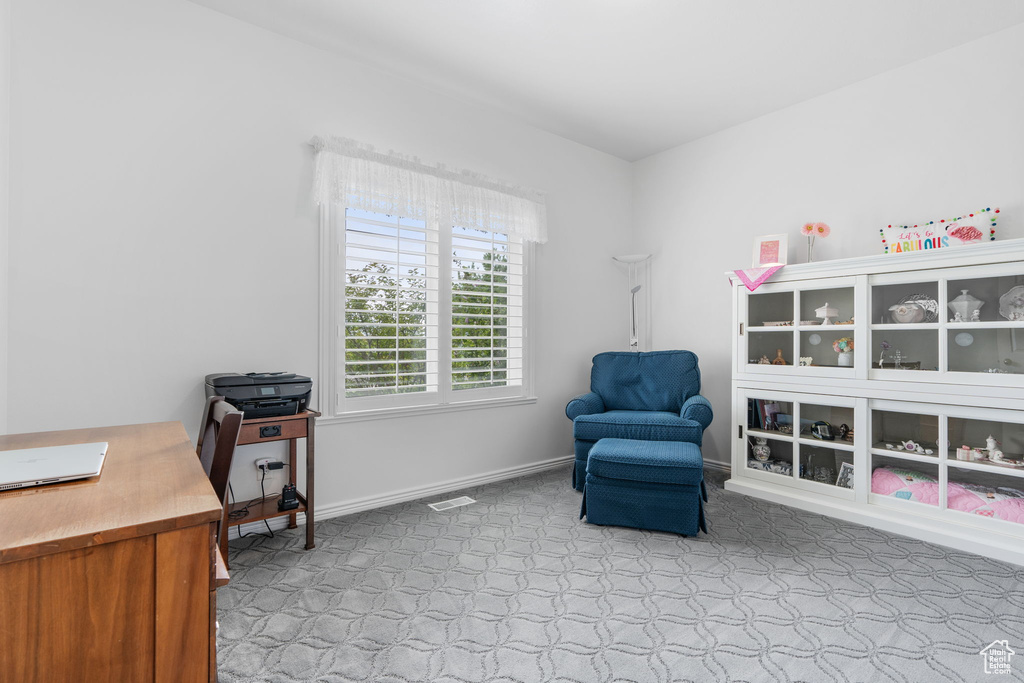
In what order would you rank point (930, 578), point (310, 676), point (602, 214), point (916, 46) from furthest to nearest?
point (602, 214), point (916, 46), point (930, 578), point (310, 676)

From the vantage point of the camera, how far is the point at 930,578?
2189mm

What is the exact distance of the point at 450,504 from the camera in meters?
3.15

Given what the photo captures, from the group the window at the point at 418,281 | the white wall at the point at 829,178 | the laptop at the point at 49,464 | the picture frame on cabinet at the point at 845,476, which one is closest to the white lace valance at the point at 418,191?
the window at the point at 418,281

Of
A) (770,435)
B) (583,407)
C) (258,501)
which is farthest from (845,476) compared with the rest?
(258,501)

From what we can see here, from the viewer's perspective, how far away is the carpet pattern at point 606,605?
1.62 metres

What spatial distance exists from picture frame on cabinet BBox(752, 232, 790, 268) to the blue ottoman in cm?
146

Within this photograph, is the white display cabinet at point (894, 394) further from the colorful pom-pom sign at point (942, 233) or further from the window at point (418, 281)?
the window at point (418, 281)

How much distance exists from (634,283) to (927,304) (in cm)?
216

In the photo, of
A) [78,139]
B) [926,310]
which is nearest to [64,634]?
[78,139]

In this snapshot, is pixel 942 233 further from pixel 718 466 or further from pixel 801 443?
pixel 718 466

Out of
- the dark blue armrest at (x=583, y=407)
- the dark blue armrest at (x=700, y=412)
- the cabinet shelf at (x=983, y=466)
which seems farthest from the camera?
the dark blue armrest at (x=583, y=407)

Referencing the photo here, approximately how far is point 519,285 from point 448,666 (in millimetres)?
2602

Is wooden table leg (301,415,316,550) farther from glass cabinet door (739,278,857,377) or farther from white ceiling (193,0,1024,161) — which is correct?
glass cabinet door (739,278,857,377)

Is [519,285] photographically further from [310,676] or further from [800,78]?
[310,676]
